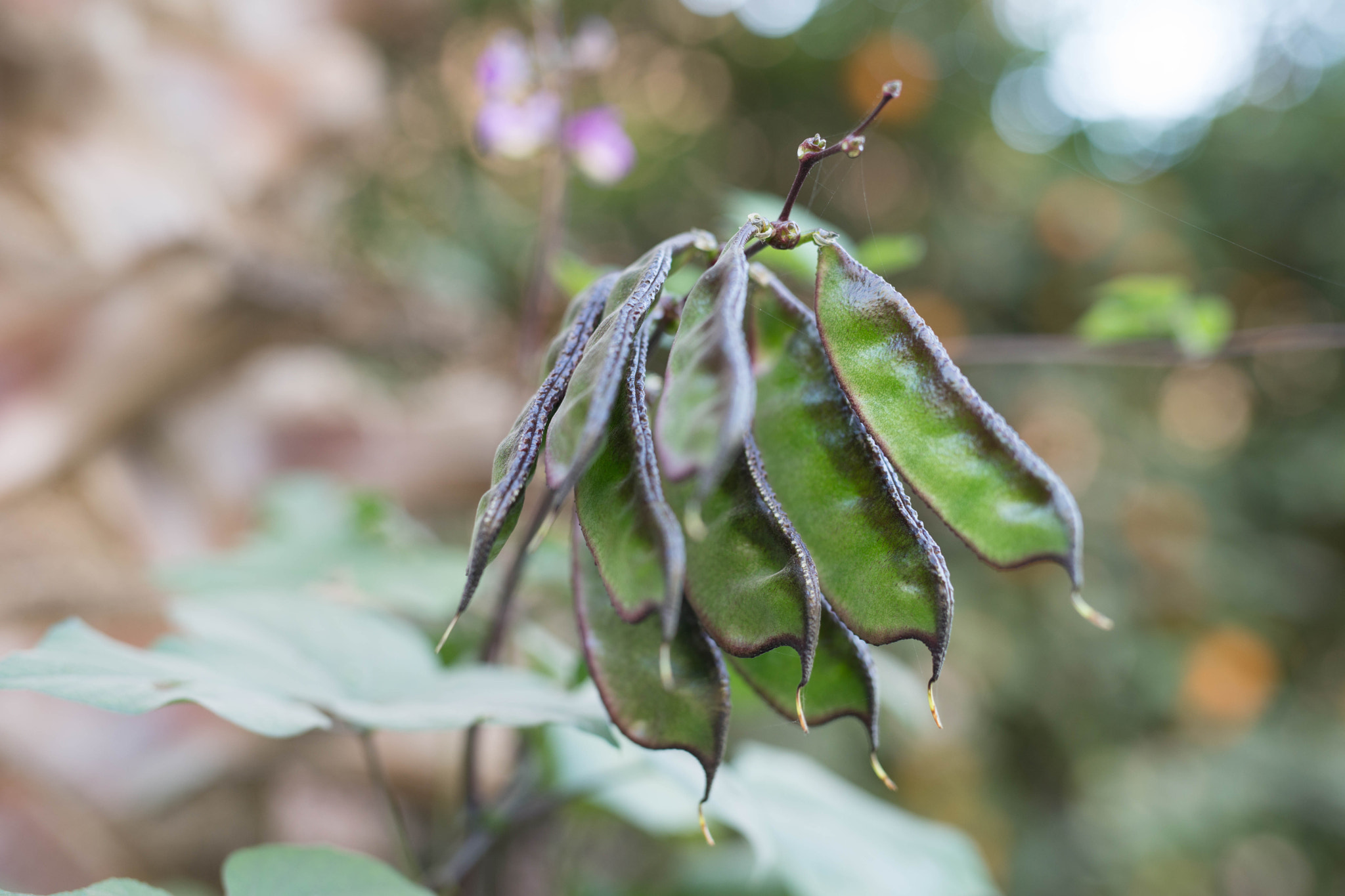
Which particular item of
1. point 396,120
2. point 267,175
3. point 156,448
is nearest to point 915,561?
point 156,448

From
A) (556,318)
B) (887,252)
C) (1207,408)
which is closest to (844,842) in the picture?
(887,252)

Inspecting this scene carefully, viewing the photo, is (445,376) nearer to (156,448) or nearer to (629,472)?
(156,448)

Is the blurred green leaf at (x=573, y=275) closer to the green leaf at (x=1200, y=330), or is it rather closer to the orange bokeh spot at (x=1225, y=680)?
the green leaf at (x=1200, y=330)

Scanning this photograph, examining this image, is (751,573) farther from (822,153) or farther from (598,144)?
(598,144)

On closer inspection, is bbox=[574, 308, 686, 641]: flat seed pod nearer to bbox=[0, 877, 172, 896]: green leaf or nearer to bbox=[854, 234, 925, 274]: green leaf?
bbox=[0, 877, 172, 896]: green leaf

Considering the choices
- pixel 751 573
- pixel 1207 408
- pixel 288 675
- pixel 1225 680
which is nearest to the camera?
pixel 751 573
